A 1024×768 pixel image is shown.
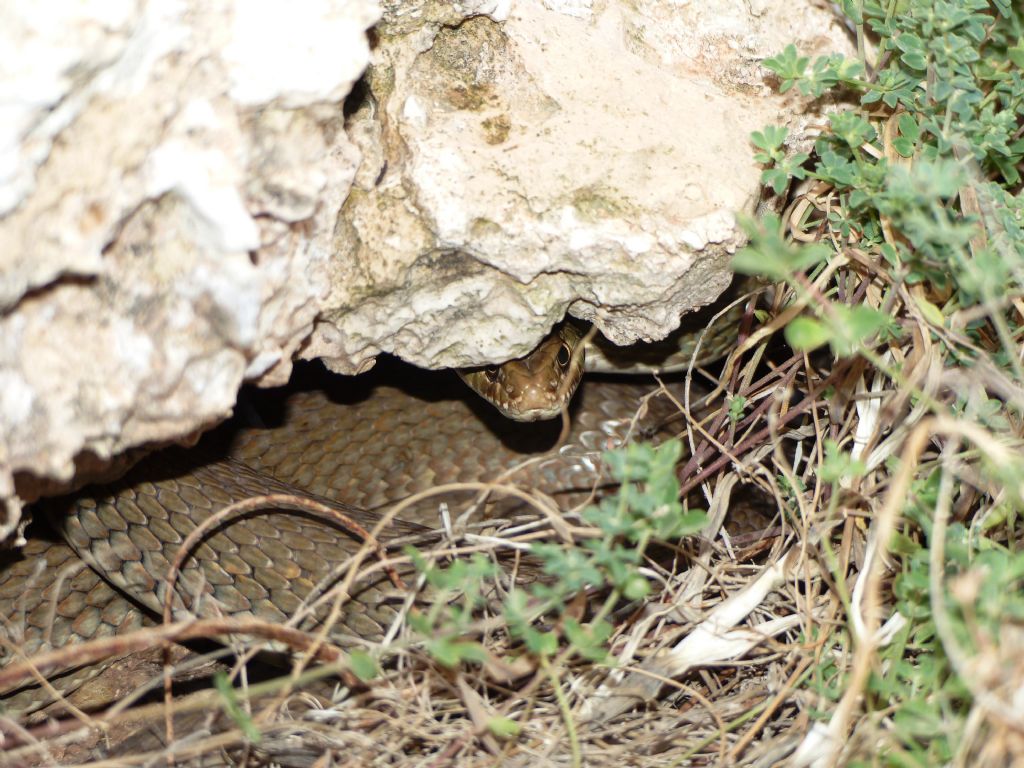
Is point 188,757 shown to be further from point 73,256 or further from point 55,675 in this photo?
point 73,256

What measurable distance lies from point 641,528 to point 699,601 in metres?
0.43


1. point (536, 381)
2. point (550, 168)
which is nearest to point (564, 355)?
point (536, 381)

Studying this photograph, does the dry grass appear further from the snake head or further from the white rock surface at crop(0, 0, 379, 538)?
the snake head

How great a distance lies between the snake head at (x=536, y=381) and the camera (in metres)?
2.28

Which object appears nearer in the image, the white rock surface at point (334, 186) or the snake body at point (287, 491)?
the white rock surface at point (334, 186)

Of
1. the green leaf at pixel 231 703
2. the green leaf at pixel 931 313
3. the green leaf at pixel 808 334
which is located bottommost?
the green leaf at pixel 231 703

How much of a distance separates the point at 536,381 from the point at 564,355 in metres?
0.15

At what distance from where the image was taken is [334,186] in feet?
5.32

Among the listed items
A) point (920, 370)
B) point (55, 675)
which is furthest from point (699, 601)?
point (55, 675)

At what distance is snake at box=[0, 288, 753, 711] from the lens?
2072 mm

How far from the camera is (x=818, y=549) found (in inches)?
67.2

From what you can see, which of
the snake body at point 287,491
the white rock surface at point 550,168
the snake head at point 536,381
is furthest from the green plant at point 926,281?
the snake body at point 287,491

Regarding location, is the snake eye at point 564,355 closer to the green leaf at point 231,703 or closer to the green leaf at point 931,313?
the green leaf at point 931,313

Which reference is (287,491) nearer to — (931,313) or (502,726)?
(502,726)
